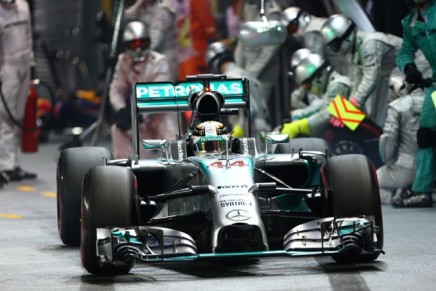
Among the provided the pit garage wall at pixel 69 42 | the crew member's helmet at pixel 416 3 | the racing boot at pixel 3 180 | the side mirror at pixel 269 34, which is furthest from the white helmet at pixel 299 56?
the pit garage wall at pixel 69 42

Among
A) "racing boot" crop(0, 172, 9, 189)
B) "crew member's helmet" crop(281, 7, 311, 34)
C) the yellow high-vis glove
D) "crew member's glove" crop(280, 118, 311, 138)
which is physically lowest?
"racing boot" crop(0, 172, 9, 189)

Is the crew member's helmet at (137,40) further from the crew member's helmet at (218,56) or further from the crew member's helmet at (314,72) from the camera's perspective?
the crew member's helmet at (314,72)

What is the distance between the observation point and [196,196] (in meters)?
9.67

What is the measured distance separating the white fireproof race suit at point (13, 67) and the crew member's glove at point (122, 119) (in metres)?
1.33

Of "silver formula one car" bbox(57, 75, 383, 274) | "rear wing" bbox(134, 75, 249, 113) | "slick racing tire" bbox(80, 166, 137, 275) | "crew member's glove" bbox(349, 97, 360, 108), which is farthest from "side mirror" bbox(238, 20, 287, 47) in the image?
"slick racing tire" bbox(80, 166, 137, 275)

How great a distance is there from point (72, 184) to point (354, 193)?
2.61 m

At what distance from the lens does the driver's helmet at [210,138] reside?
10.2 m

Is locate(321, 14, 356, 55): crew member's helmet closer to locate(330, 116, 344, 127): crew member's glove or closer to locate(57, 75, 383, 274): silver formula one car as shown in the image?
locate(330, 116, 344, 127): crew member's glove

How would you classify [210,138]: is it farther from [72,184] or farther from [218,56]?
[218,56]

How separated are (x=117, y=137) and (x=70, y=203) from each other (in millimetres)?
7340

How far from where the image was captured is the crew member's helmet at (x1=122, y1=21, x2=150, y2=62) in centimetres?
1819

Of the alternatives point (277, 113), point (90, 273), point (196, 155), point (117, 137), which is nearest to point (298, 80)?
point (117, 137)

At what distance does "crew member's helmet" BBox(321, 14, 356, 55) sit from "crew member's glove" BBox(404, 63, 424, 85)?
2267 mm

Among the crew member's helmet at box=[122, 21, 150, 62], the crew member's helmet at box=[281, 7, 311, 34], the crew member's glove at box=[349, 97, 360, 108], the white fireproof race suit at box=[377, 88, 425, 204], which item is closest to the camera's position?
the white fireproof race suit at box=[377, 88, 425, 204]
